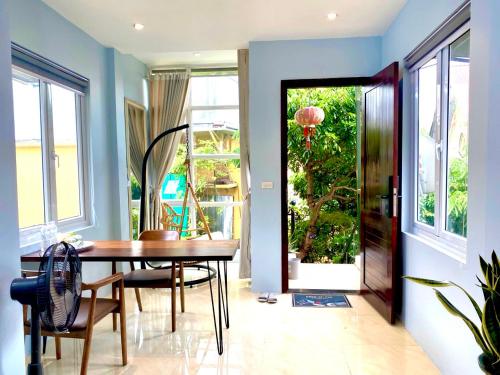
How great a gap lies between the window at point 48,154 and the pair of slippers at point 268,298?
6.43 ft

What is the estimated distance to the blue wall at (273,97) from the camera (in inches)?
137

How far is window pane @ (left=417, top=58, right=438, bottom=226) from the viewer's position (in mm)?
2443

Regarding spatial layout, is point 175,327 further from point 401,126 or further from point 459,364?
point 401,126

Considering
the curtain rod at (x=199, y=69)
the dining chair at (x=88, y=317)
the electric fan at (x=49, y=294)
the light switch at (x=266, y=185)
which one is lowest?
the dining chair at (x=88, y=317)

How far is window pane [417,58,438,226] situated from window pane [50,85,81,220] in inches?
125

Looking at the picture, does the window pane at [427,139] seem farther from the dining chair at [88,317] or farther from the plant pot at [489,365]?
the dining chair at [88,317]

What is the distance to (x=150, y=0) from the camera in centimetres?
267

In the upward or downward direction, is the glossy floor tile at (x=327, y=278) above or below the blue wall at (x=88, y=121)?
below

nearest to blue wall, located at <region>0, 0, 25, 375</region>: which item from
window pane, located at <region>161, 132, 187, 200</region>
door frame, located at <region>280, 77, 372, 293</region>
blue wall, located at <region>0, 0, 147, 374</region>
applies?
blue wall, located at <region>0, 0, 147, 374</region>

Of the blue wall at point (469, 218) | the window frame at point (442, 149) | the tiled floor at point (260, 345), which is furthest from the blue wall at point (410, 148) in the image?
the tiled floor at point (260, 345)

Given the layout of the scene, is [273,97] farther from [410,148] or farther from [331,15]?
[410,148]

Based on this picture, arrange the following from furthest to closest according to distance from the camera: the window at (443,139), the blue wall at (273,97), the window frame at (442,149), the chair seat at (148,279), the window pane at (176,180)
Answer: the window pane at (176,180) < the blue wall at (273,97) < the chair seat at (148,279) < the window frame at (442,149) < the window at (443,139)

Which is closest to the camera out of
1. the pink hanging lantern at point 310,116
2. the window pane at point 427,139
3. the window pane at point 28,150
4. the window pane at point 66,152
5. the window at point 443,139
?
the window at point 443,139

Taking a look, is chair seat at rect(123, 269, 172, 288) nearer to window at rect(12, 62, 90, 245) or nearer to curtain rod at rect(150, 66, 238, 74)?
window at rect(12, 62, 90, 245)
